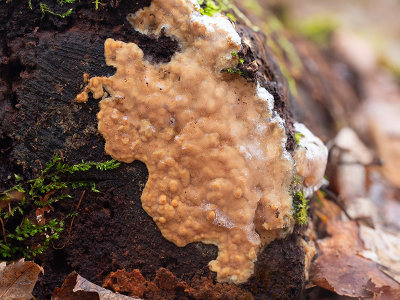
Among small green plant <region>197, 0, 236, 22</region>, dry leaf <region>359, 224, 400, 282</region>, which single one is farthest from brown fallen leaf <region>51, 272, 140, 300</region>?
dry leaf <region>359, 224, 400, 282</region>

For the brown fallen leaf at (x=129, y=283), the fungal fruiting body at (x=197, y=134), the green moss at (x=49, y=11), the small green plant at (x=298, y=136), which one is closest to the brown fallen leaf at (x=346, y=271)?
the fungal fruiting body at (x=197, y=134)

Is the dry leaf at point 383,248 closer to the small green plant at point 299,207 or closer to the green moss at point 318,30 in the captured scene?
the small green plant at point 299,207

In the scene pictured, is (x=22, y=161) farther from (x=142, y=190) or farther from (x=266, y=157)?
(x=266, y=157)

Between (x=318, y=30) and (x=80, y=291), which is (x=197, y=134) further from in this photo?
(x=318, y=30)

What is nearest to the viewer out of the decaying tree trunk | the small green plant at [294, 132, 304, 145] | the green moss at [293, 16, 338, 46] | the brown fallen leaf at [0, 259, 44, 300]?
the brown fallen leaf at [0, 259, 44, 300]

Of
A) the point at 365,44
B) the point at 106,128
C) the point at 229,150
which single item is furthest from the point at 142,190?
the point at 365,44

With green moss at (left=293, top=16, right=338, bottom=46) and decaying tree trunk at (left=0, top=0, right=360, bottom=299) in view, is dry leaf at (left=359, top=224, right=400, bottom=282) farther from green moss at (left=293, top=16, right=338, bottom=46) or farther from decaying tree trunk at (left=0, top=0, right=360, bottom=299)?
green moss at (left=293, top=16, right=338, bottom=46)
